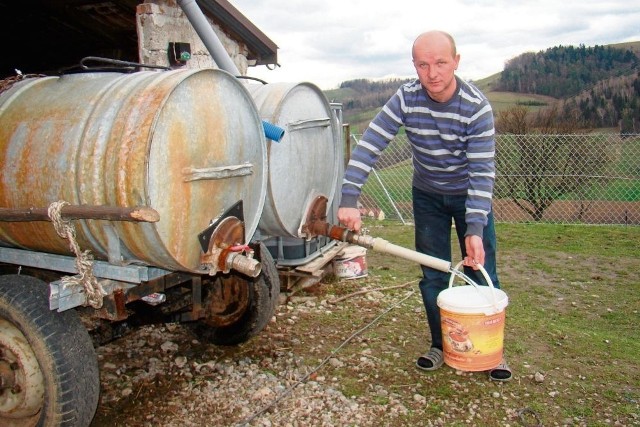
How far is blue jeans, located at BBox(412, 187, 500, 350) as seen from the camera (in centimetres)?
364

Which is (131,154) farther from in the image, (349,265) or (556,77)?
(556,77)

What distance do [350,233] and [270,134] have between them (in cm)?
77

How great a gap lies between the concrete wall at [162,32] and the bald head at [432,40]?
409 cm

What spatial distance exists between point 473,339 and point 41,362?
2.25m

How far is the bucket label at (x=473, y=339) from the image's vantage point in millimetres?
3275

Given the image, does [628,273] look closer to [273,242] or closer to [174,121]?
[273,242]

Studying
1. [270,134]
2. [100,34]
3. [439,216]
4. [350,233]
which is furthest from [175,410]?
[100,34]

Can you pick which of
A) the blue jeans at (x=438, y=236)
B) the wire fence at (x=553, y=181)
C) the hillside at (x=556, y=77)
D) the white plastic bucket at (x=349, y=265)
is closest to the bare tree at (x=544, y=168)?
the wire fence at (x=553, y=181)

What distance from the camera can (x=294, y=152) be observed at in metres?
3.64

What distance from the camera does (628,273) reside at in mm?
6402

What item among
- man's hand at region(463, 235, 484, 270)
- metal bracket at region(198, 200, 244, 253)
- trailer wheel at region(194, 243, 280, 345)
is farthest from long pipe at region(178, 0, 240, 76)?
man's hand at region(463, 235, 484, 270)

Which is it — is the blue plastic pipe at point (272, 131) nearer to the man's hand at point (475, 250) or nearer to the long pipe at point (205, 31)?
the man's hand at point (475, 250)

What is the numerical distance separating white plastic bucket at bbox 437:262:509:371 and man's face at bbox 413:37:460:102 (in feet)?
3.41

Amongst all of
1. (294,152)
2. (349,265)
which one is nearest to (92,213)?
(294,152)
